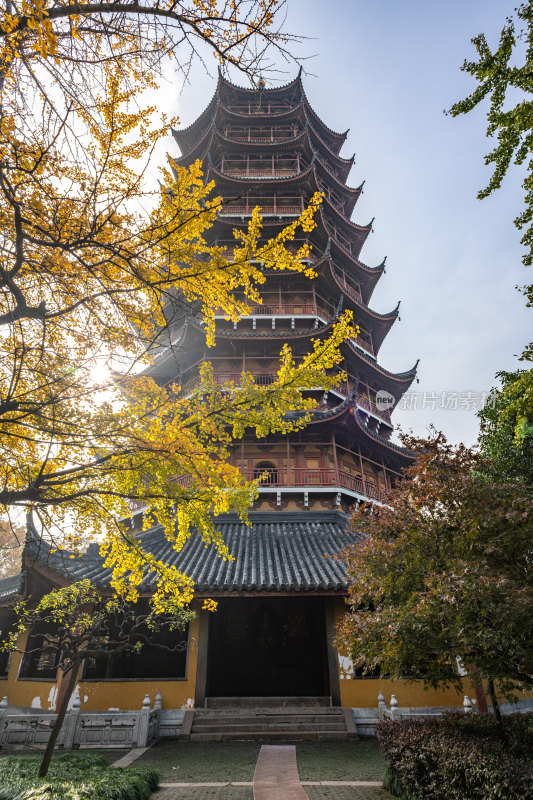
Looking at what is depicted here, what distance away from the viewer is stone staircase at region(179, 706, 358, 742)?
9641 mm

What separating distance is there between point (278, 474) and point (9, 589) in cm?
913

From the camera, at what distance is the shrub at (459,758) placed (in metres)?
4.40

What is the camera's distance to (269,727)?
386 inches

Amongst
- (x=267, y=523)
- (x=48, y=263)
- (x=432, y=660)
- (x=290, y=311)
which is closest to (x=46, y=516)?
(x=48, y=263)

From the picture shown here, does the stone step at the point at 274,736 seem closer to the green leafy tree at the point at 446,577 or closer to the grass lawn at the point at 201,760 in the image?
the grass lawn at the point at 201,760

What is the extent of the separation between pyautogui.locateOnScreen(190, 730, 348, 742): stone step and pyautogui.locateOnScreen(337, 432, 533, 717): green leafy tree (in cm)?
471

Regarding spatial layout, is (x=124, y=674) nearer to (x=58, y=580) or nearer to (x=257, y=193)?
(x=58, y=580)

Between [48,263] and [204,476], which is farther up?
[48,263]

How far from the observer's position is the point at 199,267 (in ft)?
13.2

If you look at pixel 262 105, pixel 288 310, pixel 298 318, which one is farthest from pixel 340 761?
pixel 262 105

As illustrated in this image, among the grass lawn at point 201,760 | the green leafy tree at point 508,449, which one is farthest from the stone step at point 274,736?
the green leafy tree at point 508,449

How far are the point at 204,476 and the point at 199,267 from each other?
2.08 meters

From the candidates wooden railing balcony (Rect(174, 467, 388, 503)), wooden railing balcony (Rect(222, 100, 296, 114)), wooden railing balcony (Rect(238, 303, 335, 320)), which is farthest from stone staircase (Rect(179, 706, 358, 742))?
wooden railing balcony (Rect(222, 100, 296, 114))

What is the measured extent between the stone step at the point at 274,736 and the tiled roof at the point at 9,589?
5926 mm
